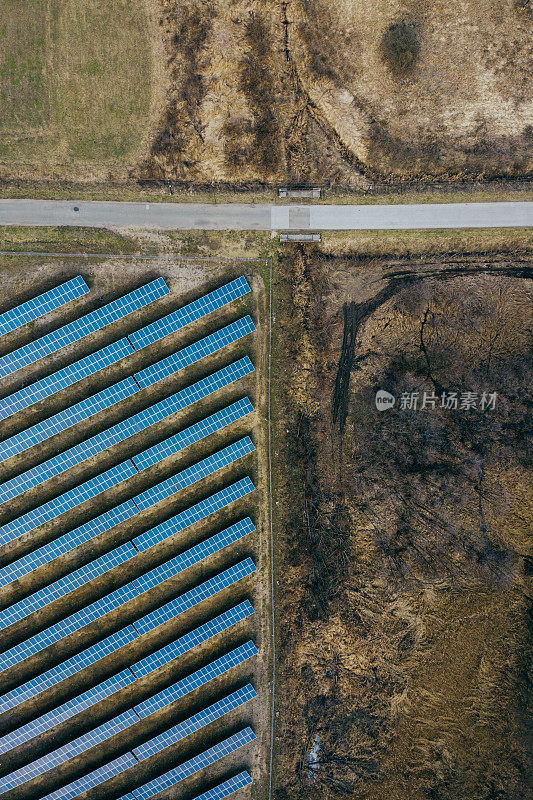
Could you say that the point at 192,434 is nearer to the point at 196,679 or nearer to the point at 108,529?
the point at 108,529

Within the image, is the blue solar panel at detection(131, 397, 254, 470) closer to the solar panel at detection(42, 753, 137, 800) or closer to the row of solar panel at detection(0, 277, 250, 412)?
the row of solar panel at detection(0, 277, 250, 412)

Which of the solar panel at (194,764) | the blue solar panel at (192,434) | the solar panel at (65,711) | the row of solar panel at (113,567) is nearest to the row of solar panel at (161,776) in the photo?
the solar panel at (194,764)

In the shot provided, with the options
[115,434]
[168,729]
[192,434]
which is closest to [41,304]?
[115,434]

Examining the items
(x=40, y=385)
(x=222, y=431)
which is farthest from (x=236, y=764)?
(x=40, y=385)

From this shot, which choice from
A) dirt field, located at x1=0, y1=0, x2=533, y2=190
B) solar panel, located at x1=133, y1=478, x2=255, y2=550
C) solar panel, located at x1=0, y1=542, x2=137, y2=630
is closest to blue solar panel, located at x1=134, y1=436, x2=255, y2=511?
solar panel, located at x1=133, y1=478, x2=255, y2=550

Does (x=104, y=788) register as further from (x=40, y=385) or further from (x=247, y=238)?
(x=247, y=238)
